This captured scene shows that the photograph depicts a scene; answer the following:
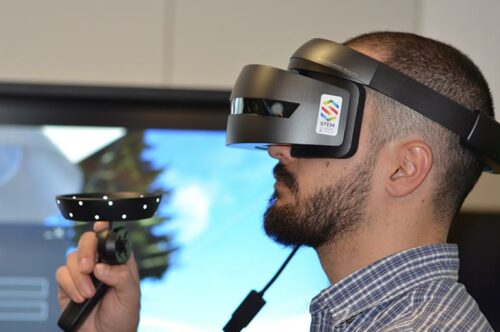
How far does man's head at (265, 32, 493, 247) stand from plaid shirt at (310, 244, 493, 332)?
0.08m

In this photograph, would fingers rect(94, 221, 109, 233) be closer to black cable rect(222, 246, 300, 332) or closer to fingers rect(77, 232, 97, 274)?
fingers rect(77, 232, 97, 274)

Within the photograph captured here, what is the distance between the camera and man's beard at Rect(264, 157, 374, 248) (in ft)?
3.62

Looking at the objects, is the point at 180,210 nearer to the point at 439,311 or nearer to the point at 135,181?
the point at 135,181

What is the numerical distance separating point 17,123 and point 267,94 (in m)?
0.87

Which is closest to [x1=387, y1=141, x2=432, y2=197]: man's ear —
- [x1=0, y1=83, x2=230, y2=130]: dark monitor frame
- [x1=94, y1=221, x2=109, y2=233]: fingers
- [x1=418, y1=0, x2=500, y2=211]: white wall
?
[x1=94, y1=221, x2=109, y2=233]: fingers

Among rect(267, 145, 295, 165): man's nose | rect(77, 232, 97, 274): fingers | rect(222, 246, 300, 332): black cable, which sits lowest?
rect(222, 246, 300, 332): black cable

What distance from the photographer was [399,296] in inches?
40.8

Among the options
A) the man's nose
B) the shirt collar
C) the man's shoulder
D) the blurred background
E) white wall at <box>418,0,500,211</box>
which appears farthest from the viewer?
the blurred background

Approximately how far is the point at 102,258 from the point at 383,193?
0.45 metres

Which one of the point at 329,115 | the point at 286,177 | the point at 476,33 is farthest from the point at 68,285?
the point at 476,33

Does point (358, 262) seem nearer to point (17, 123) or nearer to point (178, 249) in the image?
point (178, 249)

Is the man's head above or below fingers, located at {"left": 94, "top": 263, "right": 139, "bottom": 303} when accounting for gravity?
above

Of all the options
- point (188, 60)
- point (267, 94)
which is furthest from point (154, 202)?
point (188, 60)

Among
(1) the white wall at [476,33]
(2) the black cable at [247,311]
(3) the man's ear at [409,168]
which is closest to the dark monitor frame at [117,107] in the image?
(1) the white wall at [476,33]
